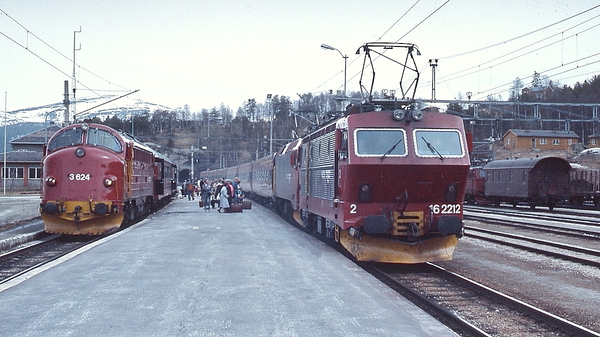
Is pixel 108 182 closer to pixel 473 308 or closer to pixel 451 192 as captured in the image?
pixel 451 192

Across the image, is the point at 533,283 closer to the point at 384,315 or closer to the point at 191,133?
the point at 384,315

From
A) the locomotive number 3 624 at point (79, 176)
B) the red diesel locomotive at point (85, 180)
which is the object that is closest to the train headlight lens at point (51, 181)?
the red diesel locomotive at point (85, 180)

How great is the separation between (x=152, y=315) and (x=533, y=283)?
706cm

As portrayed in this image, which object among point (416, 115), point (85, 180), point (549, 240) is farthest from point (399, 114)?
point (85, 180)

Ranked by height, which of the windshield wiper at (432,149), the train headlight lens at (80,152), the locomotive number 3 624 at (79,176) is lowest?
the locomotive number 3 624 at (79,176)

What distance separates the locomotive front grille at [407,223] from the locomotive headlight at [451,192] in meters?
0.69

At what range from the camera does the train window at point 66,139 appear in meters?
18.6

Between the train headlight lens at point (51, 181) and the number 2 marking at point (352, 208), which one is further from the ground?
the train headlight lens at point (51, 181)

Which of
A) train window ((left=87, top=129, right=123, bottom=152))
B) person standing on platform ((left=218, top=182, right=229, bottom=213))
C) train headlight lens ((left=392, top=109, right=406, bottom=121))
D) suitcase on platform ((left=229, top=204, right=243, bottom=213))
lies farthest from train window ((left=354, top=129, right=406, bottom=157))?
suitcase on platform ((left=229, top=204, right=243, bottom=213))

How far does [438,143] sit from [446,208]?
1.34 metres

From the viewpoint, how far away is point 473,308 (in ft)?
28.5

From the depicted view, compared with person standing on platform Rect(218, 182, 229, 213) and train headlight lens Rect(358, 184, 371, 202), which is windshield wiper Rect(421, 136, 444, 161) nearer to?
train headlight lens Rect(358, 184, 371, 202)

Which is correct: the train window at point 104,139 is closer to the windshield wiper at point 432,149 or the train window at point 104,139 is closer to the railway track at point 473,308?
the railway track at point 473,308

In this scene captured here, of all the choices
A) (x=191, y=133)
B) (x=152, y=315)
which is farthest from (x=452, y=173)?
(x=191, y=133)
